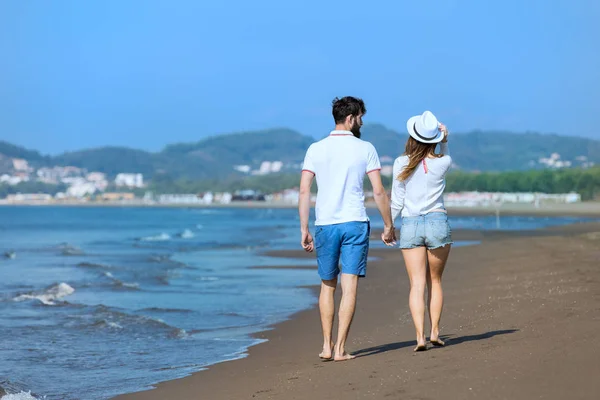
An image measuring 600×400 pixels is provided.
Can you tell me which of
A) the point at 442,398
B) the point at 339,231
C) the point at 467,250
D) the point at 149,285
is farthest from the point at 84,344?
the point at 467,250

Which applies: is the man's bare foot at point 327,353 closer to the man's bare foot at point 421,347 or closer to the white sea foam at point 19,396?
the man's bare foot at point 421,347

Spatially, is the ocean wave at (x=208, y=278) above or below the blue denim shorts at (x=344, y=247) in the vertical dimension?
below

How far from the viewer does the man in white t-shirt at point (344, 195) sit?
684cm

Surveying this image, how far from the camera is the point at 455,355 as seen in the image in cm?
659

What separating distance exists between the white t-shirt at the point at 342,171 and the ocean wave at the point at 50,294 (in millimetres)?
8990

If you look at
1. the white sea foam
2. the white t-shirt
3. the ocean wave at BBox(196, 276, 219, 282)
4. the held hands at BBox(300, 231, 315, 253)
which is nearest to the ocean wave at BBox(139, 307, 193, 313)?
the ocean wave at BBox(196, 276, 219, 282)

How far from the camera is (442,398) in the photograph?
17.3ft

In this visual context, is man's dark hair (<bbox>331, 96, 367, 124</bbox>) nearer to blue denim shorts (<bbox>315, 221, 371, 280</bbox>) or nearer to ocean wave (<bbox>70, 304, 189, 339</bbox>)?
blue denim shorts (<bbox>315, 221, 371, 280</bbox>)

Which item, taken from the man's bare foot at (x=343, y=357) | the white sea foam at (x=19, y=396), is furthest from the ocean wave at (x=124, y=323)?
the man's bare foot at (x=343, y=357)

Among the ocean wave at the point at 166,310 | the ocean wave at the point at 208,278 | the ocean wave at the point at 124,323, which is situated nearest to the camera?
the ocean wave at the point at 124,323

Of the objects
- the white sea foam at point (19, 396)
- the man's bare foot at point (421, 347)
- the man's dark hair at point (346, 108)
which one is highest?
the man's dark hair at point (346, 108)

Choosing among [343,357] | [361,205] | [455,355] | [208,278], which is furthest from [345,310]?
[208,278]

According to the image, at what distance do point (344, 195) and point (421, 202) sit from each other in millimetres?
598

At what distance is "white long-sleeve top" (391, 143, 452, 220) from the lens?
22.9 ft
